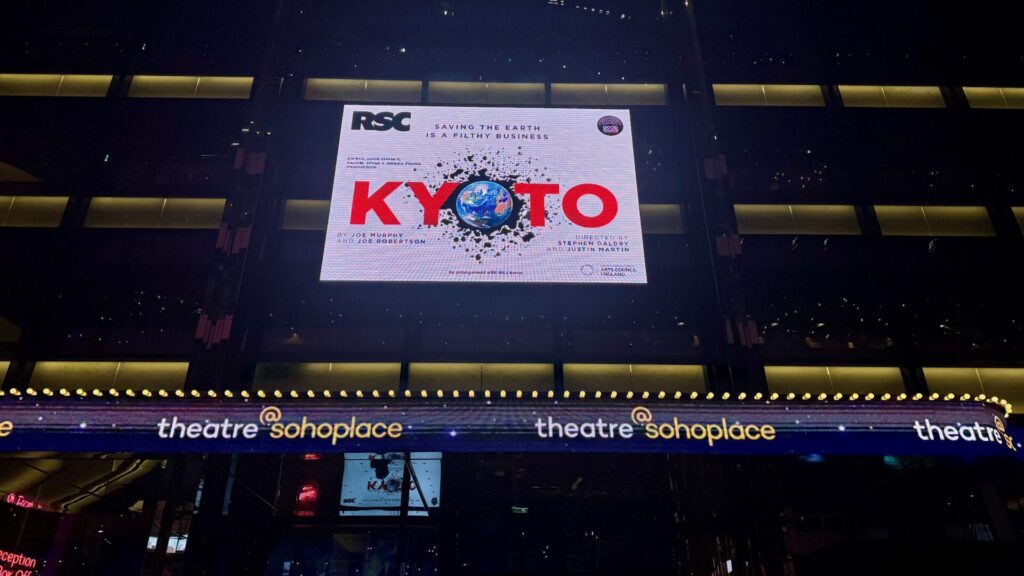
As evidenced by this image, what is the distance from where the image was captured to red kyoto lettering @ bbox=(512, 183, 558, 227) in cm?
1370

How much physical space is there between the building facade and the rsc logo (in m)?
0.47

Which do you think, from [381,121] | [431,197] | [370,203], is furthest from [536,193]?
[381,121]

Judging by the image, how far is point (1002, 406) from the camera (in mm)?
9320

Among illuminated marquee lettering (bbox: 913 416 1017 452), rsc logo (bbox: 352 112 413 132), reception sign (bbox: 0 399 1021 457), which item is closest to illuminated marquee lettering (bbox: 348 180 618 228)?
rsc logo (bbox: 352 112 413 132)

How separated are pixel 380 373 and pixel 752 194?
10535 millimetres

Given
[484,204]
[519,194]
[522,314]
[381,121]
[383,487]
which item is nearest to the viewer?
→ [383,487]

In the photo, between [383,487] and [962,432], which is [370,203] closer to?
[383,487]

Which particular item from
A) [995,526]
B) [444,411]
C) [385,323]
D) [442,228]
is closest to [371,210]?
[442,228]

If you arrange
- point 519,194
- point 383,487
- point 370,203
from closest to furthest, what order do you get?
point 383,487 → point 370,203 → point 519,194

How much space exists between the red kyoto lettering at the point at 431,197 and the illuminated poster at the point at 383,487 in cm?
525

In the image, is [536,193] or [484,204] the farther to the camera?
[536,193]

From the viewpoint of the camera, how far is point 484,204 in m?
→ 13.8

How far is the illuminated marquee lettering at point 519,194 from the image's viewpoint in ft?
44.3

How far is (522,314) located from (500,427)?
573 centimetres
